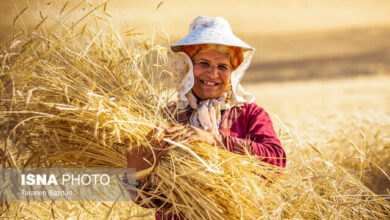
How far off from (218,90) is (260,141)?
13.1 inches

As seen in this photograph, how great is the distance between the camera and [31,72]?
1.50 m

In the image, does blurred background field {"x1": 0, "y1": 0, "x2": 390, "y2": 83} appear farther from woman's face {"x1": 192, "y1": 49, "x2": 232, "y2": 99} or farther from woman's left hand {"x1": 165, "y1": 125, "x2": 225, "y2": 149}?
woman's left hand {"x1": 165, "y1": 125, "x2": 225, "y2": 149}

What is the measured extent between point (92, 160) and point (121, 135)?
0.74 feet

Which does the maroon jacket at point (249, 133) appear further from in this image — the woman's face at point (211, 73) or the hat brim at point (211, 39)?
the hat brim at point (211, 39)

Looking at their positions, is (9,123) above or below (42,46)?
below

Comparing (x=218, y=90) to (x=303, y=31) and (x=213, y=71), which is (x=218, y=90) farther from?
(x=303, y=31)

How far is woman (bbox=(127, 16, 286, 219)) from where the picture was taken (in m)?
1.79

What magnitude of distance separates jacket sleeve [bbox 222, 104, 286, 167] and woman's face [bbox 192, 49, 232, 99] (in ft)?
0.65

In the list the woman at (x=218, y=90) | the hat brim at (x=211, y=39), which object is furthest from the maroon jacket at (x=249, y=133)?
the hat brim at (x=211, y=39)

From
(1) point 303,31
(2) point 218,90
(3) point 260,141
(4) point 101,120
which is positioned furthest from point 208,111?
(1) point 303,31

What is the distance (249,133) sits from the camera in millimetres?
1838

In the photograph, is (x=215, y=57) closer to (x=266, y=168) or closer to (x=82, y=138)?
(x=266, y=168)

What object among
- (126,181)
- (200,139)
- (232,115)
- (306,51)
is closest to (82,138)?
(126,181)

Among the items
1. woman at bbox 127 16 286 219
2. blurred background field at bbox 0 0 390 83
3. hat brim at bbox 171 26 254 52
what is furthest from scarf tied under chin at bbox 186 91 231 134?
blurred background field at bbox 0 0 390 83
